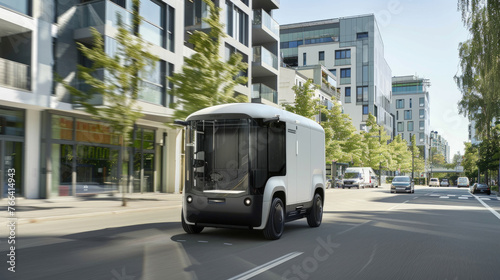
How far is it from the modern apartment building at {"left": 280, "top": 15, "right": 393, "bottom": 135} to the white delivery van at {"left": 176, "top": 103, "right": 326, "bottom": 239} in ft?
270

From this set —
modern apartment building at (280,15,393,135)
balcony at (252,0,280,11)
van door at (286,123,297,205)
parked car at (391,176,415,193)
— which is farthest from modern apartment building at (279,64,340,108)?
van door at (286,123,297,205)

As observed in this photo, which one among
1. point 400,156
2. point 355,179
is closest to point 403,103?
point 400,156

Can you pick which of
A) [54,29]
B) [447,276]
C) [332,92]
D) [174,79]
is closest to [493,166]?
[332,92]

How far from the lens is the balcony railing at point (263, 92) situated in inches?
1449

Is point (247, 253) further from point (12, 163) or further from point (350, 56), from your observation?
point (350, 56)

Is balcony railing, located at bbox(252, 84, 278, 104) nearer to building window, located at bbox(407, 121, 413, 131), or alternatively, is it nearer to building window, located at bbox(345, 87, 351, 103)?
building window, located at bbox(345, 87, 351, 103)

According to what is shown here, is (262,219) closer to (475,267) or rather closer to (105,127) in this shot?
(475,267)

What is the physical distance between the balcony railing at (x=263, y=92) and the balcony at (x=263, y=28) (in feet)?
15.2

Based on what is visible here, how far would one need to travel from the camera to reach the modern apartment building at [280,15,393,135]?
8975 centimetres

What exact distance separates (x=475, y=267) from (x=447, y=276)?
988 millimetres

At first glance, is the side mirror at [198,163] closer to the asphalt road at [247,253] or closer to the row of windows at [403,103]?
the asphalt road at [247,253]

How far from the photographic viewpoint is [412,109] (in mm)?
147625

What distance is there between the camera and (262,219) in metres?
9.07

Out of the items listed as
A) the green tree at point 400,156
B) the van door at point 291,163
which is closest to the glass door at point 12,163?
the van door at point 291,163
